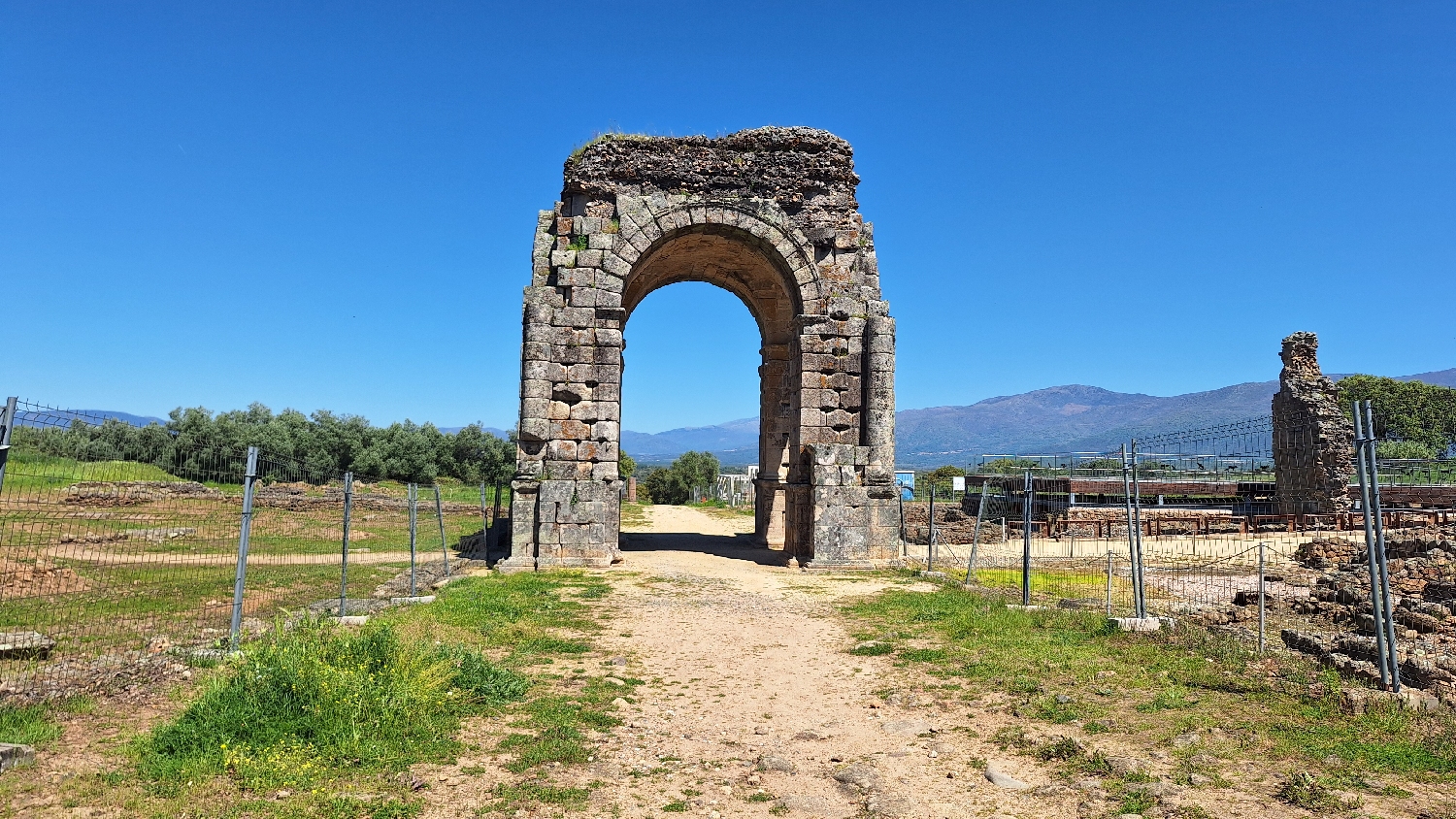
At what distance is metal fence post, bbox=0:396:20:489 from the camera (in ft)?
17.7

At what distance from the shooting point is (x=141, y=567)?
1166 centimetres

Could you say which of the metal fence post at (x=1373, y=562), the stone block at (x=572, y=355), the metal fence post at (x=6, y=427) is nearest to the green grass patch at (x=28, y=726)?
the metal fence post at (x=6, y=427)

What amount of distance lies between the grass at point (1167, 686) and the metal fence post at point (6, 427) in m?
7.49

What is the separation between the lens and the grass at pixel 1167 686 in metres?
5.65

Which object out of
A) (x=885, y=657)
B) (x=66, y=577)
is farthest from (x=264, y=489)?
(x=885, y=657)

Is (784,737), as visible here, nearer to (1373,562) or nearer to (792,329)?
(1373,562)

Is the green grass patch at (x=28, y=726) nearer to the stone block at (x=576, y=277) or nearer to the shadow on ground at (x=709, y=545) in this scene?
the stone block at (x=576, y=277)

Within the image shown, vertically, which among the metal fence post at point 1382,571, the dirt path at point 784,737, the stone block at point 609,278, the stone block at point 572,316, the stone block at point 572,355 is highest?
the stone block at point 609,278

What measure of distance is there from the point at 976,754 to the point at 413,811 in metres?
3.73

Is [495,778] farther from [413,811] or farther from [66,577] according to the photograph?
[66,577]

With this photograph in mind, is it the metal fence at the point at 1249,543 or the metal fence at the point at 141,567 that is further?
the metal fence at the point at 1249,543

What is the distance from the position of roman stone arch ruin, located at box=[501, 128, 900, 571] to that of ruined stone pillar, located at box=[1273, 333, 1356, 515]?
16.9 metres

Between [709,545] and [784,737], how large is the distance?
14.8 metres

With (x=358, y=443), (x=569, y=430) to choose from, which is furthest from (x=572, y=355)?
(x=358, y=443)
